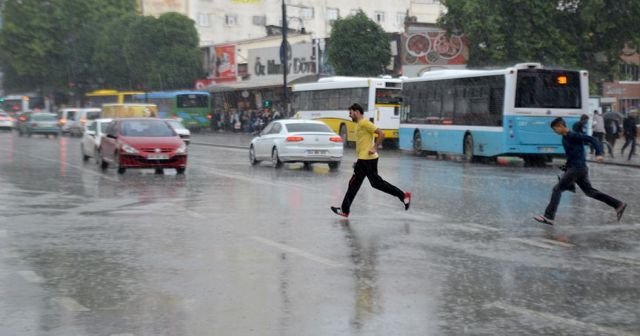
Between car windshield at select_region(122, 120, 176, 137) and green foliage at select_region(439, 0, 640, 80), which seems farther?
green foliage at select_region(439, 0, 640, 80)

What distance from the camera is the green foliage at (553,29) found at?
4791 centimetres

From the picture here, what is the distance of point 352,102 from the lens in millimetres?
44875

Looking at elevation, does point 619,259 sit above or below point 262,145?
below

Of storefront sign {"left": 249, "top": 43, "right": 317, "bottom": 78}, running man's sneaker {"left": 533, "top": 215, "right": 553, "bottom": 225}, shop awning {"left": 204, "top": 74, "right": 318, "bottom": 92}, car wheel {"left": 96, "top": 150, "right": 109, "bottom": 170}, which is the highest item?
storefront sign {"left": 249, "top": 43, "right": 317, "bottom": 78}

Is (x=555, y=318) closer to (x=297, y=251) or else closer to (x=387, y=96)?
(x=297, y=251)

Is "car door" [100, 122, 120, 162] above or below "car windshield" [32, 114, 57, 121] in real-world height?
above

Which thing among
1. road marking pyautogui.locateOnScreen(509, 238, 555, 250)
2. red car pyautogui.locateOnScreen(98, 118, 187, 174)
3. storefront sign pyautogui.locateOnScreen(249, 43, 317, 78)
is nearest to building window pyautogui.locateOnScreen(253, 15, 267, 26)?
storefront sign pyautogui.locateOnScreen(249, 43, 317, 78)

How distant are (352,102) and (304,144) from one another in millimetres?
16779

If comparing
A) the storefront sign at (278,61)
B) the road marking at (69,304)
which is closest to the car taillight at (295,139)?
the road marking at (69,304)

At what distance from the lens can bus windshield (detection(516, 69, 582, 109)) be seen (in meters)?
30.8

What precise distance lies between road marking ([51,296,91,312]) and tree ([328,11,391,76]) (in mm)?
53722

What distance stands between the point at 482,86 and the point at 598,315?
24.9 metres

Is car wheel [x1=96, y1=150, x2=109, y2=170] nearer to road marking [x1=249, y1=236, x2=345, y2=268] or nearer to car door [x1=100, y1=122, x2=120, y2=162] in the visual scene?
car door [x1=100, y1=122, x2=120, y2=162]

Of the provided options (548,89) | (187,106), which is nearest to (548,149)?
(548,89)
